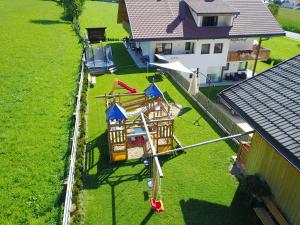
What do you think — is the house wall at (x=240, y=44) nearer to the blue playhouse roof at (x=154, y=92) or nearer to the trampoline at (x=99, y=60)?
the trampoline at (x=99, y=60)

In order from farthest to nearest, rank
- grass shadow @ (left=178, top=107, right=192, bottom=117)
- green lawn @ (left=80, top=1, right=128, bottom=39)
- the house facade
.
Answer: green lawn @ (left=80, top=1, right=128, bottom=39)
grass shadow @ (left=178, top=107, right=192, bottom=117)
the house facade

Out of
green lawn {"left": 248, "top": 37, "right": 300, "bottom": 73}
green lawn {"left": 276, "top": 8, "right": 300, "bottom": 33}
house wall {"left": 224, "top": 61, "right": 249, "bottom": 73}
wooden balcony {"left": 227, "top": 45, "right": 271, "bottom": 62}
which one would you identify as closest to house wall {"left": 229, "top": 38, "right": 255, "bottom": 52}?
wooden balcony {"left": 227, "top": 45, "right": 271, "bottom": 62}

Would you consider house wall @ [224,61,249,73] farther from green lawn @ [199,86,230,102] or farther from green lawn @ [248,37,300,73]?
green lawn @ [248,37,300,73]

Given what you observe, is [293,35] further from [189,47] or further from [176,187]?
[176,187]

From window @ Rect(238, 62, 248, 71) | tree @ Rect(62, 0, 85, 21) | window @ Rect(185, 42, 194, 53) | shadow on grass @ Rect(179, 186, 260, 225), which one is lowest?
window @ Rect(238, 62, 248, 71)

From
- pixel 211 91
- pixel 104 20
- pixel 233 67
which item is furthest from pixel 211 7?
pixel 104 20

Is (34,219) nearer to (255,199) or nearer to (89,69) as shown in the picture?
(255,199)

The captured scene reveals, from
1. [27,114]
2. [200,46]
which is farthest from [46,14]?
[27,114]

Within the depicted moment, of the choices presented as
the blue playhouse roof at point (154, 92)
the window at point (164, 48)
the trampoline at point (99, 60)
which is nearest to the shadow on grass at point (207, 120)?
the blue playhouse roof at point (154, 92)
